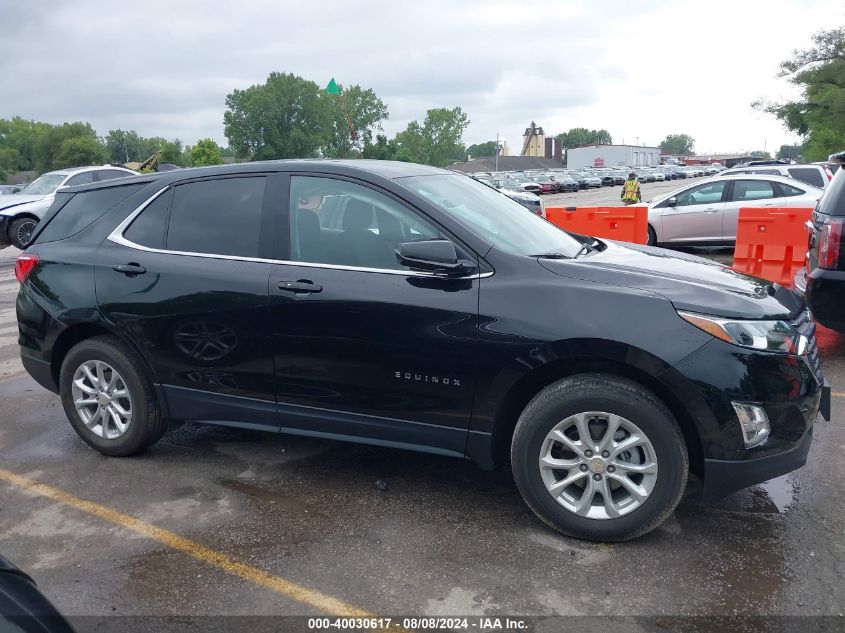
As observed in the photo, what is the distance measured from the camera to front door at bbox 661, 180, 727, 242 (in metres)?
13.1

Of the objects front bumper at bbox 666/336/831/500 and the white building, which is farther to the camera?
the white building

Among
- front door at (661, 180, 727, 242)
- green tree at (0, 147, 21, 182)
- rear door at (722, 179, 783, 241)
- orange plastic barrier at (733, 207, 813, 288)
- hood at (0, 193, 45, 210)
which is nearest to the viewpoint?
orange plastic barrier at (733, 207, 813, 288)

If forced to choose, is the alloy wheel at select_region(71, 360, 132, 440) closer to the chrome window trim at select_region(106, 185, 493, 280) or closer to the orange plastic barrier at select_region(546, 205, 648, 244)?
the chrome window trim at select_region(106, 185, 493, 280)

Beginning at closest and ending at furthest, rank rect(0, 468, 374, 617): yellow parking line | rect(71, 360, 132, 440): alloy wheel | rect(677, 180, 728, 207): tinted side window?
1. rect(0, 468, 374, 617): yellow parking line
2. rect(71, 360, 132, 440): alloy wheel
3. rect(677, 180, 728, 207): tinted side window

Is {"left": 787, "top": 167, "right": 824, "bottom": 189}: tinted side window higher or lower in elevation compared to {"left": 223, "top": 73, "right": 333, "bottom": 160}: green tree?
lower

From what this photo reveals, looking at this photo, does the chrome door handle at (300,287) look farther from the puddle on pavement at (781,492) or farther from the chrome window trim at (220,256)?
the puddle on pavement at (781,492)

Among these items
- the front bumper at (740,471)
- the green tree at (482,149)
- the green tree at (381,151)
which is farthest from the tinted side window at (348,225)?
the green tree at (482,149)

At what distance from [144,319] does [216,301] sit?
533 mm

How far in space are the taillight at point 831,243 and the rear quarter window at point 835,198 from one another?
84mm

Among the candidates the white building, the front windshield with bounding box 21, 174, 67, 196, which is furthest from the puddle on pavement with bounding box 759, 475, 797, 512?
the white building

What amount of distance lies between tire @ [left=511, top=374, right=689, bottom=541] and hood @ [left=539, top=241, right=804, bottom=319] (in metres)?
0.46

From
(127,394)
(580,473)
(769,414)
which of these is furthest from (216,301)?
(769,414)

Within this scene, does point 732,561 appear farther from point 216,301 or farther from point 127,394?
point 127,394

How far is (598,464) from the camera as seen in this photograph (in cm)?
347
